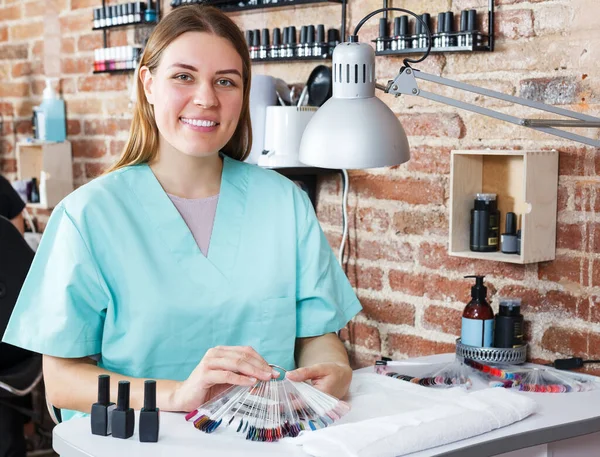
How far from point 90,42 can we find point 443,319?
1.79 m

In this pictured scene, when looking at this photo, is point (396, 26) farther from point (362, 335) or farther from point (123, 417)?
point (123, 417)

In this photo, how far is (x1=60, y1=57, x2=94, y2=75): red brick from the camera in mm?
3278

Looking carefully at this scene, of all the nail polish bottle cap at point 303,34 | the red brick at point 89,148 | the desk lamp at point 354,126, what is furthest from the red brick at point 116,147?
the desk lamp at point 354,126

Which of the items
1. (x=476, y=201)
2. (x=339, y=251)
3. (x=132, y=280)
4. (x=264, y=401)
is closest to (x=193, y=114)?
(x=132, y=280)

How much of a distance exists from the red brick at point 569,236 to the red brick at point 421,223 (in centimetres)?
31

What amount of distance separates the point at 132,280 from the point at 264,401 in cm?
37

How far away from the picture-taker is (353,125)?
1.51 metres

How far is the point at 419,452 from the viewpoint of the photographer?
133cm

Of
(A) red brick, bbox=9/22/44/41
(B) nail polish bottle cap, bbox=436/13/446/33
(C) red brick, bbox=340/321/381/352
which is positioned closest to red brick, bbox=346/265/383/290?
(C) red brick, bbox=340/321/381/352

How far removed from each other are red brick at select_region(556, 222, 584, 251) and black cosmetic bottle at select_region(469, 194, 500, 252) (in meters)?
0.14

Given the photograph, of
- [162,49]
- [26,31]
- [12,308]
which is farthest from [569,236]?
[26,31]

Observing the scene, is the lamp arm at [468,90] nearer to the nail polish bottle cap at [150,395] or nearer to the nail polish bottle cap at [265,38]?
the nail polish bottle cap at [150,395]

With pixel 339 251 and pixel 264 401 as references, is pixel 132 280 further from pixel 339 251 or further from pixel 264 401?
pixel 339 251

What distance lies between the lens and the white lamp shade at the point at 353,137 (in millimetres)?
1505
